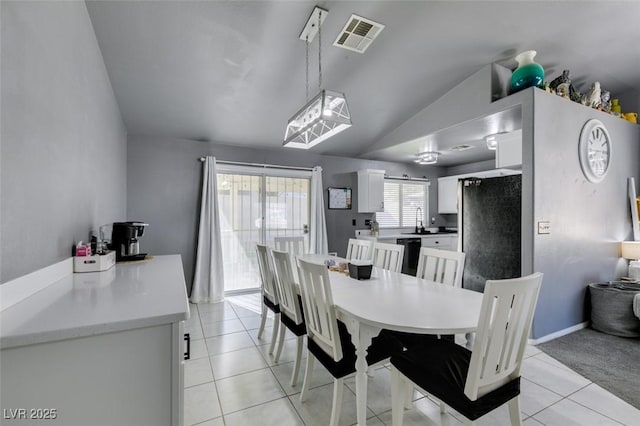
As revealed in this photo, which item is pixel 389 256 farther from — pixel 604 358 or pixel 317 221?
pixel 317 221

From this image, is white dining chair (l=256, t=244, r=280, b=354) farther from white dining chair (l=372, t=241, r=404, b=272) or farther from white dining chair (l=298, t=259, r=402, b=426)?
white dining chair (l=372, t=241, r=404, b=272)

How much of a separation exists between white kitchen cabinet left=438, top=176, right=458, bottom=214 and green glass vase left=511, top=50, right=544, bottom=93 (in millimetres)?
2958

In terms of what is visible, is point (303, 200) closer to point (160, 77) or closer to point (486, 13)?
point (160, 77)

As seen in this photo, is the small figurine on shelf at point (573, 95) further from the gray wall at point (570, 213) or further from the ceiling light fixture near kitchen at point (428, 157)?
the ceiling light fixture near kitchen at point (428, 157)

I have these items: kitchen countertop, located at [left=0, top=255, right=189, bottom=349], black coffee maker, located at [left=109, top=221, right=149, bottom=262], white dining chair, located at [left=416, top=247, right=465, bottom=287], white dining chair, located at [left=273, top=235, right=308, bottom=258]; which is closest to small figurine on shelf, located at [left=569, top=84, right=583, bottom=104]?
white dining chair, located at [left=416, top=247, right=465, bottom=287]

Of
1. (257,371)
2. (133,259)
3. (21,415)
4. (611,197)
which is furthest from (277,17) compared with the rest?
(611,197)

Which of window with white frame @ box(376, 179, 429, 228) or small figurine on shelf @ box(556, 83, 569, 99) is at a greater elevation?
small figurine on shelf @ box(556, 83, 569, 99)

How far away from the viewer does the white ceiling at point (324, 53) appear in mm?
2225

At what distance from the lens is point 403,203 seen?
581cm

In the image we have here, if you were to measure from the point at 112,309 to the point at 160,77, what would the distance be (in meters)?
2.60

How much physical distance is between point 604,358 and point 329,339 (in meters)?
2.67

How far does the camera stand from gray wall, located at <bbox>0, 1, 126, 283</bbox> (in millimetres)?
1007

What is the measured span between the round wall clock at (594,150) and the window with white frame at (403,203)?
287cm

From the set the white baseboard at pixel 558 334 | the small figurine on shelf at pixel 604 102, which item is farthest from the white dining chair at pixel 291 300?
the small figurine on shelf at pixel 604 102
